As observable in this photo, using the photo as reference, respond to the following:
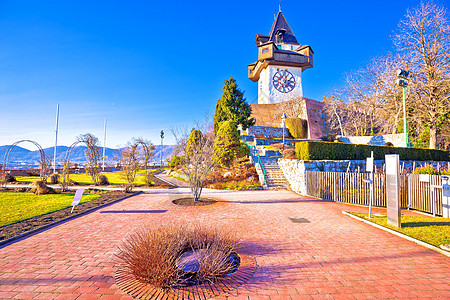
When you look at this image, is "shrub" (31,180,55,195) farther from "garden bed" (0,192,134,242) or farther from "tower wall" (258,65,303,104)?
"tower wall" (258,65,303,104)

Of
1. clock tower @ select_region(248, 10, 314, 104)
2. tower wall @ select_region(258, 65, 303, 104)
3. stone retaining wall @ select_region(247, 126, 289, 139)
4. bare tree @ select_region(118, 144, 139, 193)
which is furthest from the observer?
tower wall @ select_region(258, 65, 303, 104)

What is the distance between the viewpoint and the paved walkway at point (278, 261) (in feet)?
9.87

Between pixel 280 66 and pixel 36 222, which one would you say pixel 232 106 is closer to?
pixel 36 222

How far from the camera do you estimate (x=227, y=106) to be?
24.4 meters

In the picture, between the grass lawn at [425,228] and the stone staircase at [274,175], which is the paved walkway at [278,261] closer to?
the grass lawn at [425,228]

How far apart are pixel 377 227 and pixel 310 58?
49.4m

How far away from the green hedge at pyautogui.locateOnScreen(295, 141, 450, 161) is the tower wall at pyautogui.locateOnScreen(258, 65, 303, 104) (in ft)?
101

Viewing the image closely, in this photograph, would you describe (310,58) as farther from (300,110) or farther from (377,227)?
(377,227)

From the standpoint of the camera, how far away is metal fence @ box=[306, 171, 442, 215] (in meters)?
7.62

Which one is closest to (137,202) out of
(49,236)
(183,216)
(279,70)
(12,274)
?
(183,216)

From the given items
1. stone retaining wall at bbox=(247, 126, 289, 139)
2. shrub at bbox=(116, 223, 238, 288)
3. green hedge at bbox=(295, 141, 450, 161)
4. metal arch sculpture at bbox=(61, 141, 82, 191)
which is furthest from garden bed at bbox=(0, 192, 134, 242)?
stone retaining wall at bbox=(247, 126, 289, 139)

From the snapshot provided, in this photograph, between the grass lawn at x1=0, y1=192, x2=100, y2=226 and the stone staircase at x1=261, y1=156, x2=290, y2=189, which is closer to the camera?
the grass lawn at x1=0, y1=192, x2=100, y2=226

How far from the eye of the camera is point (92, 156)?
14945 millimetres

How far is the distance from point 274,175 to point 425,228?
969 cm
